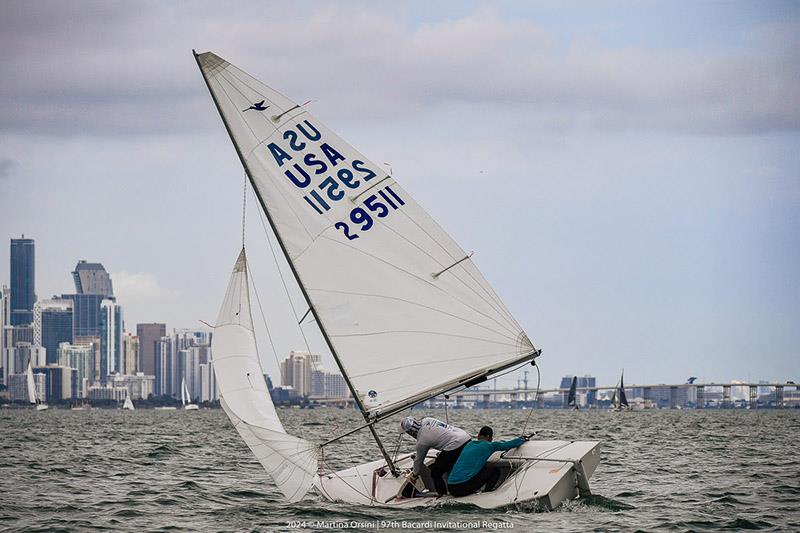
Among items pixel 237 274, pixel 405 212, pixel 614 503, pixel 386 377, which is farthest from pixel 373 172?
pixel 614 503

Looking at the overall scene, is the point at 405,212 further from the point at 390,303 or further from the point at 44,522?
the point at 44,522

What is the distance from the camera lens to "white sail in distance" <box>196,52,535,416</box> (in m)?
16.8

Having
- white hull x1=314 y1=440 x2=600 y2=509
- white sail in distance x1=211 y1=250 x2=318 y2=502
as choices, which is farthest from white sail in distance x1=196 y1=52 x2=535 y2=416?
white sail in distance x1=211 y1=250 x2=318 y2=502

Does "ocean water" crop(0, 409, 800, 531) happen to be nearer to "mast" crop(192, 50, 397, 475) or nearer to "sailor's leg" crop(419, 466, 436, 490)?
"sailor's leg" crop(419, 466, 436, 490)

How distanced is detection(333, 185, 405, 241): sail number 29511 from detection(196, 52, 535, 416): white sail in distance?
15 mm

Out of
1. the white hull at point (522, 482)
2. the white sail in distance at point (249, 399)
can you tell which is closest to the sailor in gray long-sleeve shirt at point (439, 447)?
the white hull at point (522, 482)

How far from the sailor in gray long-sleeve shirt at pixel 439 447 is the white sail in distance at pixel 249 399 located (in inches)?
64.2

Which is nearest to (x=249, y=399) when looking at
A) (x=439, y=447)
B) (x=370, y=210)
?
(x=439, y=447)

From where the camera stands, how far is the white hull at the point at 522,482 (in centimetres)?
1617

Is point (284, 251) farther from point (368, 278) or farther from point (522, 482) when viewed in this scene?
point (522, 482)

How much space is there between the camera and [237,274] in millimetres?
20031

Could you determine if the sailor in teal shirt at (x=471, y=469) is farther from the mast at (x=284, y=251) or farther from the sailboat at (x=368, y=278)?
the mast at (x=284, y=251)

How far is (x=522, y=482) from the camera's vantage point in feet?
53.7

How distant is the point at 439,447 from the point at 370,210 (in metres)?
3.63
